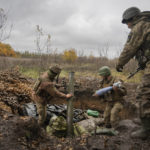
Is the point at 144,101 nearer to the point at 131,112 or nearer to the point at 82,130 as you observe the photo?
the point at 82,130

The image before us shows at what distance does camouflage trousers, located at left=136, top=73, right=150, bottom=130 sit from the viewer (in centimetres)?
315

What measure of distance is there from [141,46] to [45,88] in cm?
251

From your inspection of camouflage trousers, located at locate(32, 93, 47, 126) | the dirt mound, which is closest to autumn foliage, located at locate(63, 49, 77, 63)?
the dirt mound

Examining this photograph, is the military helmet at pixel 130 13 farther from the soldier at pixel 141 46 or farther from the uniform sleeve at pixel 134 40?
the uniform sleeve at pixel 134 40

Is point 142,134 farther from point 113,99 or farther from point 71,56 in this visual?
point 71,56

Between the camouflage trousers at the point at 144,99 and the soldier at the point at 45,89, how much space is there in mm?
1743

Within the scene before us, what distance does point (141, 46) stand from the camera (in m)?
3.39

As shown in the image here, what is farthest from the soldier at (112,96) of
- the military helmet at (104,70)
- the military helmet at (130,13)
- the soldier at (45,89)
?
the military helmet at (130,13)

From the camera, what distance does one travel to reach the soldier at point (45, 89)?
4564mm

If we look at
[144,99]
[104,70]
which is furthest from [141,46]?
[104,70]

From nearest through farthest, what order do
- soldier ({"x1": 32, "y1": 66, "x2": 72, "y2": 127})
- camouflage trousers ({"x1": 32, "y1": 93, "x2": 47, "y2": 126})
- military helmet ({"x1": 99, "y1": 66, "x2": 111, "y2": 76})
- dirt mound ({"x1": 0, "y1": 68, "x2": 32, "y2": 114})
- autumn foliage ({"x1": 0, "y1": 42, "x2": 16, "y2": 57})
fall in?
soldier ({"x1": 32, "y1": 66, "x2": 72, "y2": 127}), military helmet ({"x1": 99, "y1": 66, "x2": 111, "y2": 76}), camouflage trousers ({"x1": 32, "y1": 93, "x2": 47, "y2": 126}), dirt mound ({"x1": 0, "y1": 68, "x2": 32, "y2": 114}), autumn foliage ({"x1": 0, "y1": 42, "x2": 16, "y2": 57})

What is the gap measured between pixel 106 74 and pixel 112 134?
1504mm

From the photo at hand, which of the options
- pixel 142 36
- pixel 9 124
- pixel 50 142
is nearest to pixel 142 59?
pixel 142 36

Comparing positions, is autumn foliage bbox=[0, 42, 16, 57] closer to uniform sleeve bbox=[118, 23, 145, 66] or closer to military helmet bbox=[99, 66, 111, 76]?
military helmet bbox=[99, 66, 111, 76]
